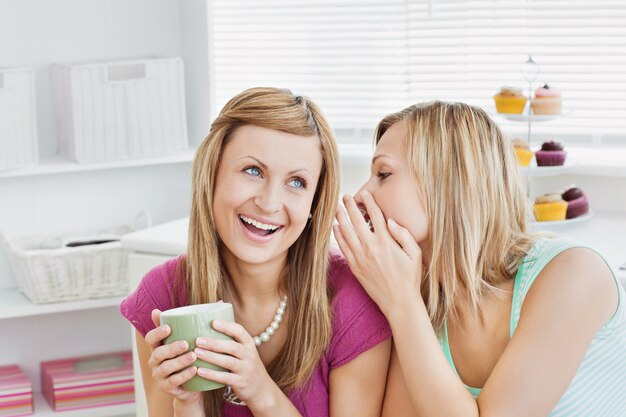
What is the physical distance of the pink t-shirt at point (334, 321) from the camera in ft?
4.95

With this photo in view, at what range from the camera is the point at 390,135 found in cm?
150

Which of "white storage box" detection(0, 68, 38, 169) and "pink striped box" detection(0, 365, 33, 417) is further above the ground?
"white storage box" detection(0, 68, 38, 169)

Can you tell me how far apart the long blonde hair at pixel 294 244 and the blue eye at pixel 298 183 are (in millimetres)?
43

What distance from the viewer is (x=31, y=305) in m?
2.62

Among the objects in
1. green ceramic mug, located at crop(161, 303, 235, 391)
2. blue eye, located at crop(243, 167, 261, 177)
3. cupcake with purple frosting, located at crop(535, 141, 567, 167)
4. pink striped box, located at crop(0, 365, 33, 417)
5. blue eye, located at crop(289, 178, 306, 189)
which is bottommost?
pink striped box, located at crop(0, 365, 33, 417)

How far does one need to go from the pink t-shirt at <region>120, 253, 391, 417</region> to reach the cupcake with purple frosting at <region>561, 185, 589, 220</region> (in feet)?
2.92

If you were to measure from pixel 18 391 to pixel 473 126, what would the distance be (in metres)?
1.72

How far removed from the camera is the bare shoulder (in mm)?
1381

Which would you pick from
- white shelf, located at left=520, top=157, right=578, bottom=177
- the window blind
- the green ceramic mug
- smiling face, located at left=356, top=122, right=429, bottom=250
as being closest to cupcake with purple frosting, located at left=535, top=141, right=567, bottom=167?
white shelf, located at left=520, top=157, right=578, bottom=177

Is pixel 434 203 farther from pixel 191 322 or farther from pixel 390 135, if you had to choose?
pixel 191 322

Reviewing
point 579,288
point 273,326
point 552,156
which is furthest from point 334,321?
point 552,156

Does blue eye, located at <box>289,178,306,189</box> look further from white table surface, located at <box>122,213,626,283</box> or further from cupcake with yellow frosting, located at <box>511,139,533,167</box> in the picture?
cupcake with yellow frosting, located at <box>511,139,533,167</box>

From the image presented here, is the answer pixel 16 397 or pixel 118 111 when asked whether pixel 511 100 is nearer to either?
pixel 118 111

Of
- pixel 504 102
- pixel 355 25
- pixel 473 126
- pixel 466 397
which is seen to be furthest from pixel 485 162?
pixel 355 25
